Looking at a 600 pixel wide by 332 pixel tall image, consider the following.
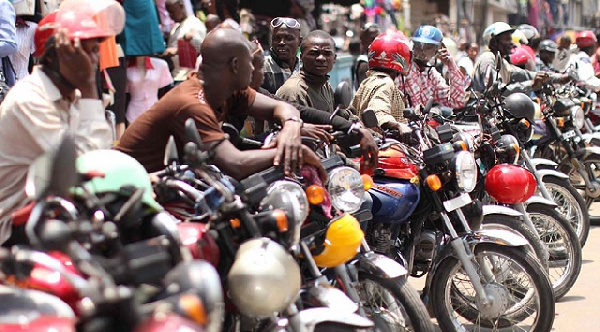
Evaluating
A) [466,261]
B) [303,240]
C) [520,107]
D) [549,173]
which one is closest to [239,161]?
[303,240]

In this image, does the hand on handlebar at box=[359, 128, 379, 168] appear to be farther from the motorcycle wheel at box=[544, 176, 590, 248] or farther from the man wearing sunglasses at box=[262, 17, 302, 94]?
the motorcycle wheel at box=[544, 176, 590, 248]

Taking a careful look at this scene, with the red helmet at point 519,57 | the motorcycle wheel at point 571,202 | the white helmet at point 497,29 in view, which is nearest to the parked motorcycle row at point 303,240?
the motorcycle wheel at point 571,202

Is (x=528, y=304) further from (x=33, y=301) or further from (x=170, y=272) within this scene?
(x=33, y=301)

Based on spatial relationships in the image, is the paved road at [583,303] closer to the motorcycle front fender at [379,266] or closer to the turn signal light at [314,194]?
the motorcycle front fender at [379,266]

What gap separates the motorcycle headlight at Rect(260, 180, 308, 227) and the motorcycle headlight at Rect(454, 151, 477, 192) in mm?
1615

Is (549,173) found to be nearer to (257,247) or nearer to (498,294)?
(498,294)

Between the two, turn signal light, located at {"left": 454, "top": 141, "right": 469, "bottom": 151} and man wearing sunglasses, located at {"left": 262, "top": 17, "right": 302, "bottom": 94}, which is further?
man wearing sunglasses, located at {"left": 262, "top": 17, "right": 302, "bottom": 94}

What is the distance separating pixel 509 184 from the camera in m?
5.49

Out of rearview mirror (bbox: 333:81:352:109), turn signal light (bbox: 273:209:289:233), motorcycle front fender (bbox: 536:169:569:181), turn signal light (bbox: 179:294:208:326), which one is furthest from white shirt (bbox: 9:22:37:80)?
turn signal light (bbox: 179:294:208:326)

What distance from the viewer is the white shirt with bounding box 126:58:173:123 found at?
27.7 feet

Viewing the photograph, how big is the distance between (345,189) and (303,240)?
0.46 metres

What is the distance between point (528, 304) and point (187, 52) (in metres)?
5.29

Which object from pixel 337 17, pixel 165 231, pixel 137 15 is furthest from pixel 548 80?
pixel 337 17

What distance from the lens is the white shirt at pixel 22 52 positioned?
691cm
